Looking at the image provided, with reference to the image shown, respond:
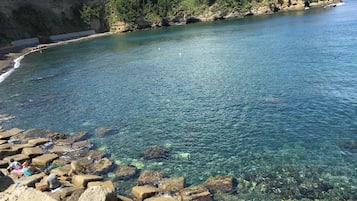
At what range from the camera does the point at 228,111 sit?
31547 mm

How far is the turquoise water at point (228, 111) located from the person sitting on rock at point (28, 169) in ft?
17.8

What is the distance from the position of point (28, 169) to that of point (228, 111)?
17.4m

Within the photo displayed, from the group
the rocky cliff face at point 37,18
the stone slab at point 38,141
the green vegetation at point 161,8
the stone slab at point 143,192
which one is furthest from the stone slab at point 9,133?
the green vegetation at point 161,8

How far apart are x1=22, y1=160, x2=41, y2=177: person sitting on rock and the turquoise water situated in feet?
17.8

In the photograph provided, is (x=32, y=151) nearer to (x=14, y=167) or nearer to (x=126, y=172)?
(x=14, y=167)

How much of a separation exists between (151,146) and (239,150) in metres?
6.71

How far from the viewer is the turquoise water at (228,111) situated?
21328mm

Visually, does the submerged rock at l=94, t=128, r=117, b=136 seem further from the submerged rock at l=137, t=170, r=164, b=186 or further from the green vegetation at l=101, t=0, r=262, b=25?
the green vegetation at l=101, t=0, r=262, b=25

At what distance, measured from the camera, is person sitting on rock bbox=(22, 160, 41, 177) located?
22.0 m

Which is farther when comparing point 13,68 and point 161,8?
point 161,8

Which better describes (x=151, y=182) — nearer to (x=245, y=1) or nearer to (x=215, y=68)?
(x=215, y=68)

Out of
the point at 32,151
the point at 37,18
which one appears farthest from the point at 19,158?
the point at 37,18

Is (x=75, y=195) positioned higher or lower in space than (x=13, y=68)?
higher

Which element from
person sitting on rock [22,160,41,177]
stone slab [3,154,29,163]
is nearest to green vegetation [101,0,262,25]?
stone slab [3,154,29,163]
